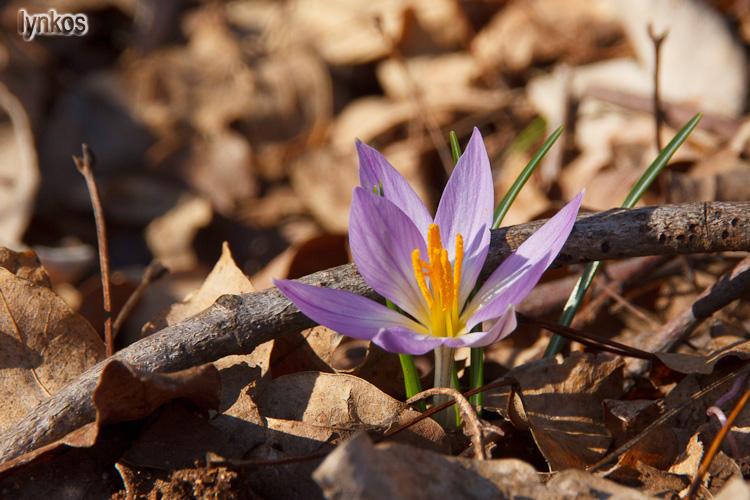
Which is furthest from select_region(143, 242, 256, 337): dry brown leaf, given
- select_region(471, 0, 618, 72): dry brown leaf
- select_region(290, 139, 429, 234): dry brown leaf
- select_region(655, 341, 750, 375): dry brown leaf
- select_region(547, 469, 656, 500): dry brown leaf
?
select_region(471, 0, 618, 72): dry brown leaf

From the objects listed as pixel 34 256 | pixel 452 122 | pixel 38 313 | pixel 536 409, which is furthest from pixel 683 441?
pixel 452 122

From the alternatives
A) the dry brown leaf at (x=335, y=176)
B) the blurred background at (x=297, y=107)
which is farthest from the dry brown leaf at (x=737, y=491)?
the dry brown leaf at (x=335, y=176)

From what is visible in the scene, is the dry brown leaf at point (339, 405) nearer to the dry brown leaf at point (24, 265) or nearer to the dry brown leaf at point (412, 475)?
the dry brown leaf at point (412, 475)

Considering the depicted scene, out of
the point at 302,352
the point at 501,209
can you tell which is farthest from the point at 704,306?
the point at 302,352

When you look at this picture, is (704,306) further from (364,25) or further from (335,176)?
(364,25)

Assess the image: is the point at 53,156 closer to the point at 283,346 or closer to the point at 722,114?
the point at 283,346

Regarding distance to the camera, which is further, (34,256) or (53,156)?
(53,156)
